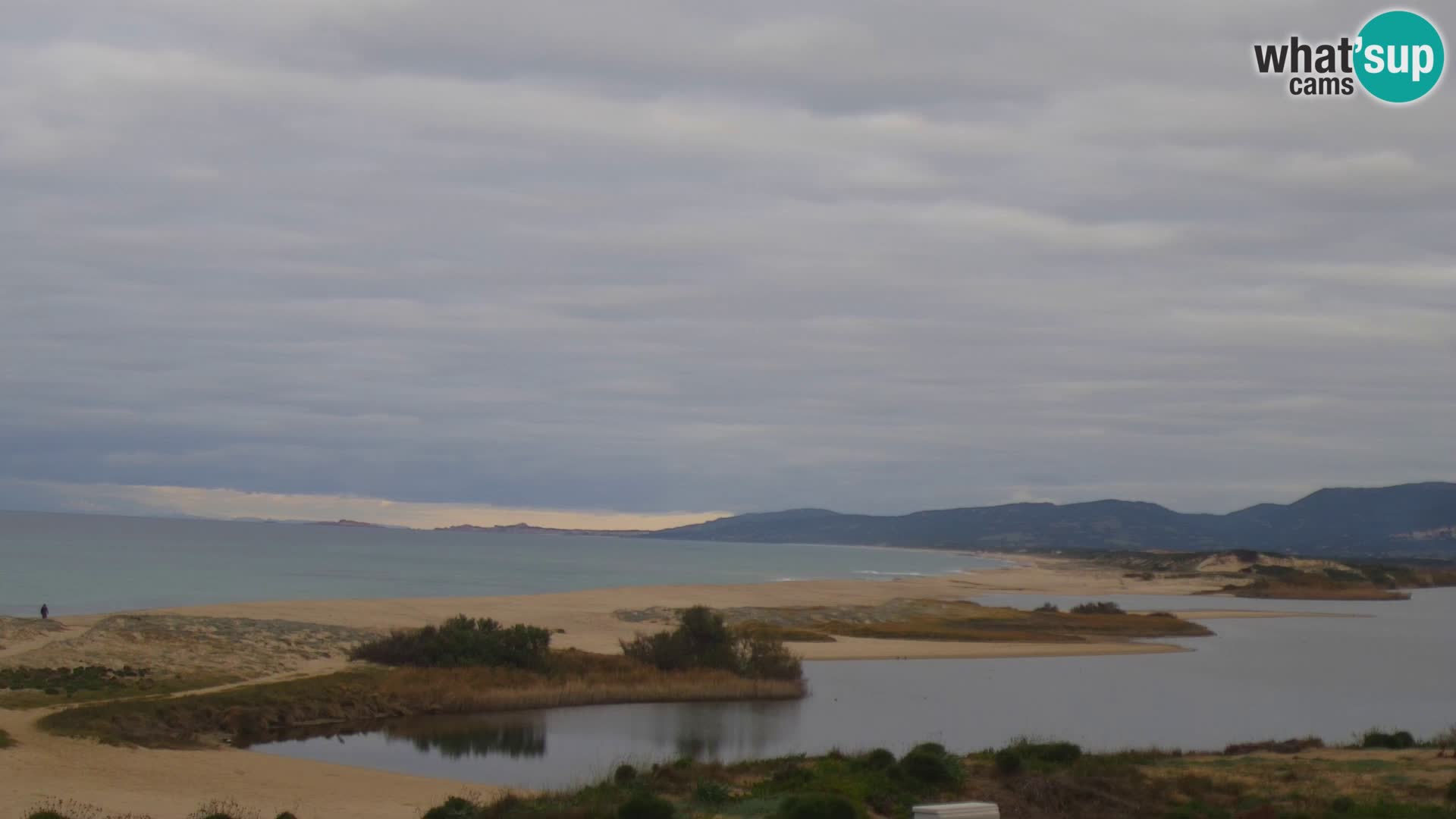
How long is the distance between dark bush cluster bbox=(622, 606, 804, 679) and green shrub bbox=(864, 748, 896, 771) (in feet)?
67.6

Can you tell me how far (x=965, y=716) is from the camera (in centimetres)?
3675

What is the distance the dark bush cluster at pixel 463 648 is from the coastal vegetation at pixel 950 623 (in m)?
17.2

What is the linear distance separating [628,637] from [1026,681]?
1622 cm

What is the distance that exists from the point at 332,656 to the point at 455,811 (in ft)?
83.7

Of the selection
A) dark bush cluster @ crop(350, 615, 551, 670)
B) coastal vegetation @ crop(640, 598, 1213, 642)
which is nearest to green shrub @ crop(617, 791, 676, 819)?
dark bush cluster @ crop(350, 615, 551, 670)

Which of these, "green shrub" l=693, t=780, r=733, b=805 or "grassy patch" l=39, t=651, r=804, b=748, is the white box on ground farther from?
"grassy patch" l=39, t=651, r=804, b=748

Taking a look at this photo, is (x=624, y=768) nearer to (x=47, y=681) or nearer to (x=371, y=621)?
(x=47, y=681)

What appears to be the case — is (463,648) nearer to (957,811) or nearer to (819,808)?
(819,808)

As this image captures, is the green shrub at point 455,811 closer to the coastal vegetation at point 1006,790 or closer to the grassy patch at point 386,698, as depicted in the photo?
the coastal vegetation at point 1006,790

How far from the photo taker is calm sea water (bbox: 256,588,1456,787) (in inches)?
→ 1177

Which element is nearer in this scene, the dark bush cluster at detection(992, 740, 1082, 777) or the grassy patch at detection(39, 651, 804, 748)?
the dark bush cluster at detection(992, 740, 1082, 777)

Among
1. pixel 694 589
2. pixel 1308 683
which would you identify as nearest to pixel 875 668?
pixel 1308 683

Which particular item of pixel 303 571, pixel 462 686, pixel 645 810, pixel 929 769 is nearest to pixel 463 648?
pixel 462 686

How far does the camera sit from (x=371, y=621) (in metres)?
53.8
